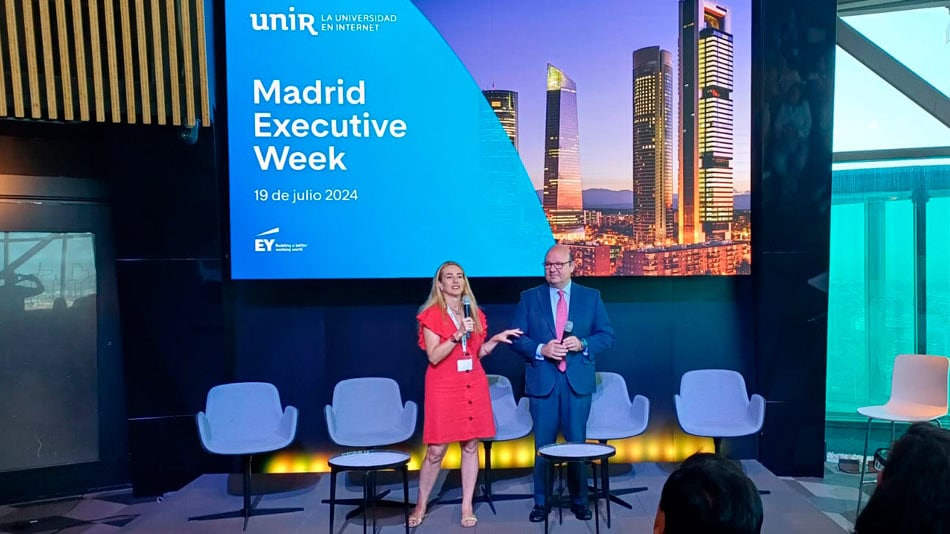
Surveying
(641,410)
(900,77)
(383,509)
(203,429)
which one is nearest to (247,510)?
(203,429)

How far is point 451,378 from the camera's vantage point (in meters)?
4.33

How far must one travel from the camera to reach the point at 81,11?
458 cm

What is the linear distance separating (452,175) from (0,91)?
2.89 meters

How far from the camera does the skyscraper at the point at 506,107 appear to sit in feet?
17.8

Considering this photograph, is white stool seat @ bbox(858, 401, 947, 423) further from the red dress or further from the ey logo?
the ey logo

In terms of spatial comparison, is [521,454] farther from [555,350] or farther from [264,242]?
[264,242]

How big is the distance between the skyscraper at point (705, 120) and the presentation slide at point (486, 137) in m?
0.01

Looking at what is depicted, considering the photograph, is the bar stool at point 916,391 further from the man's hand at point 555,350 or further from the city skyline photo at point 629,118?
the man's hand at point 555,350

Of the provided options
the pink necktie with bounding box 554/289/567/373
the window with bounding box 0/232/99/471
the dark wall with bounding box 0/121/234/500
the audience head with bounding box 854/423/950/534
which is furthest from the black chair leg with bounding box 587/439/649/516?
the window with bounding box 0/232/99/471

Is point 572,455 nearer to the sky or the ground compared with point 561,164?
nearer to the ground

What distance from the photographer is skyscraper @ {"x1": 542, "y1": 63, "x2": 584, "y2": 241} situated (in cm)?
547

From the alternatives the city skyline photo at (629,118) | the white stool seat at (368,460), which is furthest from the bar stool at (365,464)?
the city skyline photo at (629,118)

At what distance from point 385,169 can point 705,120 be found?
2.43m

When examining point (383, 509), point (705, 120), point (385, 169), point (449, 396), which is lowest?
point (383, 509)
